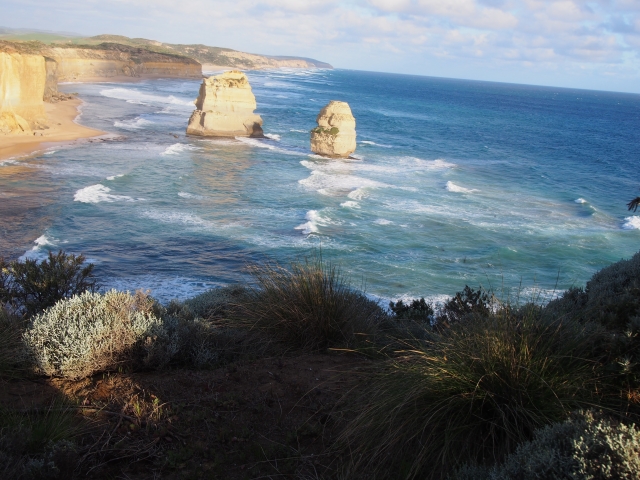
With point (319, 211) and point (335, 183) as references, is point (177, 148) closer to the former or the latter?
point (335, 183)

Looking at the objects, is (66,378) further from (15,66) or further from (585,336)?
(15,66)

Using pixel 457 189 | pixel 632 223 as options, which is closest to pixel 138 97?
pixel 457 189

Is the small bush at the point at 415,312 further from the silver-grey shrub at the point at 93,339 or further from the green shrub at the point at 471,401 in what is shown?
the green shrub at the point at 471,401

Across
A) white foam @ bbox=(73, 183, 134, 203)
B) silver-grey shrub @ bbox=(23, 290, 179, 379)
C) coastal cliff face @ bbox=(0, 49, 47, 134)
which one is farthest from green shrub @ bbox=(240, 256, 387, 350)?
coastal cliff face @ bbox=(0, 49, 47, 134)

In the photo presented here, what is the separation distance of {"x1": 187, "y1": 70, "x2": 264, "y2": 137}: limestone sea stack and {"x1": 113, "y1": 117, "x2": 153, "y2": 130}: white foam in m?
5.51

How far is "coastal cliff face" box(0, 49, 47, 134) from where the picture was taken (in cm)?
3772

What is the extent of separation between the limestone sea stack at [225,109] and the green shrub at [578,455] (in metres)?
45.5

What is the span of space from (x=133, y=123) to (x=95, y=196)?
27.3 meters

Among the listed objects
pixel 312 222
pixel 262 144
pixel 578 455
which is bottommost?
pixel 312 222

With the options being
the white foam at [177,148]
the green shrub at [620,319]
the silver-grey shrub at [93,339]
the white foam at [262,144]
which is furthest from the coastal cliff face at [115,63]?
the green shrub at [620,319]

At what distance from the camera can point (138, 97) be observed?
247ft

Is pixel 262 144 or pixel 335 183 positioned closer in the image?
pixel 335 183

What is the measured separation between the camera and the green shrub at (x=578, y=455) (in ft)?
8.36

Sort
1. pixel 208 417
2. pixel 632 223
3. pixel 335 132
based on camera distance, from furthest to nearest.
Result: pixel 335 132, pixel 632 223, pixel 208 417
